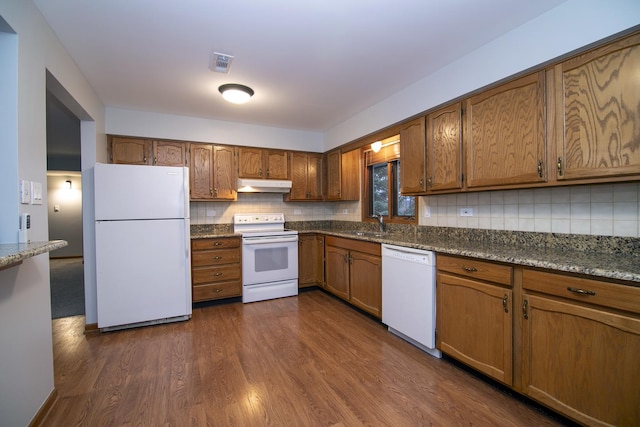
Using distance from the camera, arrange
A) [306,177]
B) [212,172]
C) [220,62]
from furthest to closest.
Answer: [306,177] → [212,172] → [220,62]

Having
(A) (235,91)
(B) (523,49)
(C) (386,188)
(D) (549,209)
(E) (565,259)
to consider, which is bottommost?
(E) (565,259)

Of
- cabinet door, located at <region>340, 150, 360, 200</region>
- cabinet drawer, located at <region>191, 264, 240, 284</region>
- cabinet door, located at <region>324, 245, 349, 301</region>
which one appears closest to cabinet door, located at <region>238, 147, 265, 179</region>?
cabinet door, located at <region>340, 150, 360, 200</region>

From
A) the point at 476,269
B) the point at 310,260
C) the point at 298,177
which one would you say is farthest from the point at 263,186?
the point at 476,269

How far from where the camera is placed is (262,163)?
4176 millimetres

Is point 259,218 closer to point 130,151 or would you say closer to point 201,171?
point 201,171

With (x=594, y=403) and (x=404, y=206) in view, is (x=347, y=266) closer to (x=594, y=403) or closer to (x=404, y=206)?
(x=404, y=206)

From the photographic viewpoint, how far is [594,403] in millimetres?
1396

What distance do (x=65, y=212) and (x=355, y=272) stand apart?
25.6 ft

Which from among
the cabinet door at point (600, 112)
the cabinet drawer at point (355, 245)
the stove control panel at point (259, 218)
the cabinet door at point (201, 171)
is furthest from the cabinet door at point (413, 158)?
the cabinet door at point (201, 171)

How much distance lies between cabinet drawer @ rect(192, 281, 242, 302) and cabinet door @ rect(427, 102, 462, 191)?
2.59 metres

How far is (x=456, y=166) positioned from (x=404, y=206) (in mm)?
1136

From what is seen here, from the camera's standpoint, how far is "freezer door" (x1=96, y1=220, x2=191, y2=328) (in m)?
2.81

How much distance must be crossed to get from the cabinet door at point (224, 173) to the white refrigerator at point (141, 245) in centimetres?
82

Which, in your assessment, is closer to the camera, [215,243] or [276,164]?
[215,243]
